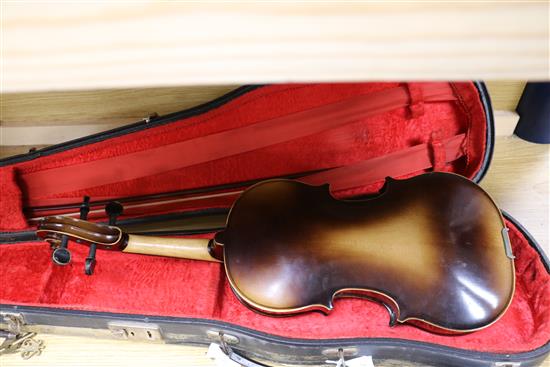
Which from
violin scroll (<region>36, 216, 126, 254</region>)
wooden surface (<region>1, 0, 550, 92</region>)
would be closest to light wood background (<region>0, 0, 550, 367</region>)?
wooden surface (<region>1, 0, 550, 92</region>)

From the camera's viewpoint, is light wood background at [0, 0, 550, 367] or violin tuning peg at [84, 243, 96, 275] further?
violin tuning peg at [84, 243, 96, 275]

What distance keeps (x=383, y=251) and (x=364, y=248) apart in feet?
0.12

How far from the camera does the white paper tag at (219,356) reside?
3.15 ft

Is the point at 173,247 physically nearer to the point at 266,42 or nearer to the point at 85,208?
the point at 85,208

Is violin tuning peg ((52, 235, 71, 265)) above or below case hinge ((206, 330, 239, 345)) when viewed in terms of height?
above

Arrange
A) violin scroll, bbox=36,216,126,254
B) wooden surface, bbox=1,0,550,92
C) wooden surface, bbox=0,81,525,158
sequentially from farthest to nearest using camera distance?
wooden surface, bbox=0,81,525,158 → violin scroll, bbox=36,216,126,254 → wooden surface, bbox=1,0,550,92

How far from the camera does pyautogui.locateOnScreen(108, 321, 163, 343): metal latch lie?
93 cm

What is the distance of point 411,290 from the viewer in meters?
0.85

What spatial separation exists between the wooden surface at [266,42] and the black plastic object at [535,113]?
956mm

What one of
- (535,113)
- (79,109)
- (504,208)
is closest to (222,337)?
(79,109)

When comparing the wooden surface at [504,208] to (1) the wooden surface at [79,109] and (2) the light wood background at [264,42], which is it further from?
(2) the light wood background at [264,42]

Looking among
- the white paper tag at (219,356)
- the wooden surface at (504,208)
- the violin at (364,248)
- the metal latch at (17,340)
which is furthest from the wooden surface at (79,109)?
the white paper tag at (219,356)

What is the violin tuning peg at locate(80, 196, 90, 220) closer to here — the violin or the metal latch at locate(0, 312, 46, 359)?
the violin

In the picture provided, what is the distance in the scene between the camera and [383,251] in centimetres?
90
